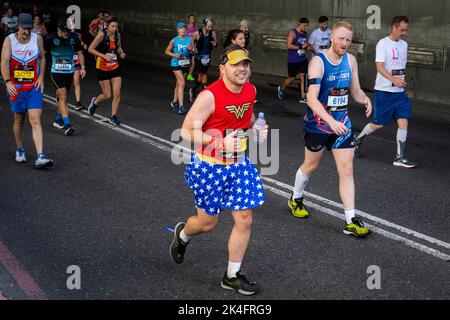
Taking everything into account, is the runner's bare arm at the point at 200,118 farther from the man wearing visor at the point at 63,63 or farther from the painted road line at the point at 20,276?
the man wearing visor at the point at 63,63

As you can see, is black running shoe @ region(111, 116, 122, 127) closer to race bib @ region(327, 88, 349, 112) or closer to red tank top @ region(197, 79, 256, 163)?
race bib @ region(327, 88, 349, 112)

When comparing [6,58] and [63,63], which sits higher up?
[6,58]

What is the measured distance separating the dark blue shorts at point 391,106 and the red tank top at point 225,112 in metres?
4.43

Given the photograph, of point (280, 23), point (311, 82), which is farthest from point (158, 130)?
point (280, 23)

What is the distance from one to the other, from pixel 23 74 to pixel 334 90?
13.6ft

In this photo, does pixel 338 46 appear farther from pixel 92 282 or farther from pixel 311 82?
pixel 92 282

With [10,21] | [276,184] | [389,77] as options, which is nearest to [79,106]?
[276,184]

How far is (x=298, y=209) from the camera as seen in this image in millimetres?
6824

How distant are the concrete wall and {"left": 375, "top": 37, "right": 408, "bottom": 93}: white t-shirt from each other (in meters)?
5.34

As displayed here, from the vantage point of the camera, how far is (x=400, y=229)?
6.39 metres

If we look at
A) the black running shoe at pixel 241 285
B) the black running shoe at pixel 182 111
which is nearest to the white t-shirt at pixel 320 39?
the black running shoe at pixel 182 111

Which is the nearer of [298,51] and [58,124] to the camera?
[58,124]

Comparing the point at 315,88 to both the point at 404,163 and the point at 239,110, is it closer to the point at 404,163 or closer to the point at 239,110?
the point at 239,110
